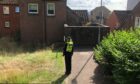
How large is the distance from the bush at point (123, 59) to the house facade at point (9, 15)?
100 feet

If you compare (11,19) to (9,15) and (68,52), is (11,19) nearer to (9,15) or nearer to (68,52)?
(9,15)

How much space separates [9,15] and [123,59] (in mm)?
35099

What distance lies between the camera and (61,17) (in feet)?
98.9

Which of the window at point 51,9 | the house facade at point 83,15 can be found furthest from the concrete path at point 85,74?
the house facade at point 83,15

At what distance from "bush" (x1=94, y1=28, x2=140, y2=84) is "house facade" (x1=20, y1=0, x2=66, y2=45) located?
53.5 feet

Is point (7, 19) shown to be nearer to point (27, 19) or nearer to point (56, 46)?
point (27, 19)

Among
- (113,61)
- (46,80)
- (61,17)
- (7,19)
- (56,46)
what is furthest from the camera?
(7,19)

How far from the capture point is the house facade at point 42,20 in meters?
30.1

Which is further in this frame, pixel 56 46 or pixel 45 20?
pixel 45 20

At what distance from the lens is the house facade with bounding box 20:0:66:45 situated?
30109mm

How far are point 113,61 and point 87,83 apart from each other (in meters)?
1.55

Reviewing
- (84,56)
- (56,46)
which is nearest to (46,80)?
(84,56)

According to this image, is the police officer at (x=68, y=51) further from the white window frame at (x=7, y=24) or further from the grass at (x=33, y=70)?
the white window frame at (x=7, y=24)

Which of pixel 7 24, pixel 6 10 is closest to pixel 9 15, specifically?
pixel 6 10
